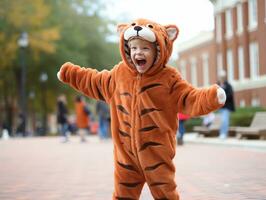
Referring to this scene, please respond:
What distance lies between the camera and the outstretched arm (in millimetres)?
4484

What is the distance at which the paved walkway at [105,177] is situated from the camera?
7.13 meters

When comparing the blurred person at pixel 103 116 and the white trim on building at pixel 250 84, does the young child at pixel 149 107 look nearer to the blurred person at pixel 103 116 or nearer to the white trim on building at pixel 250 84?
the blurred person at pixel 103 116

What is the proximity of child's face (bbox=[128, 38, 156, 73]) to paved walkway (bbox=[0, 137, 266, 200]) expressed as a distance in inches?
96.9

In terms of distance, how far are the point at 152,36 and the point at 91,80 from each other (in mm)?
672

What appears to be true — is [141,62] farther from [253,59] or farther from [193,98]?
[253,59]

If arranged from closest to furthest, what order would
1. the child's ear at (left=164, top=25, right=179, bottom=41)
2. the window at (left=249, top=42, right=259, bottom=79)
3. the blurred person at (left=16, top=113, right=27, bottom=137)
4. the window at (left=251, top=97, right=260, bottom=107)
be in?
the child's ear at (left=164, top=25, right=179, bottom=41), the window at (left=249, top=42, right=259, bottom=79), the window at (left=251, top=97, right=260, bottom=107), the blurred person at (left=16, top=113, right=27, bottom=137)

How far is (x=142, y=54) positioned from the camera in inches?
183

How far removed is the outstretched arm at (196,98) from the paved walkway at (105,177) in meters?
2.25

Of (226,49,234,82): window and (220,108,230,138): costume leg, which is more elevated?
(226,49,234,82): window

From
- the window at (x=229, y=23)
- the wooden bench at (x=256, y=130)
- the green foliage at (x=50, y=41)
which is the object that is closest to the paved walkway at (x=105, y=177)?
the wooden bench at (x=256, y=130)

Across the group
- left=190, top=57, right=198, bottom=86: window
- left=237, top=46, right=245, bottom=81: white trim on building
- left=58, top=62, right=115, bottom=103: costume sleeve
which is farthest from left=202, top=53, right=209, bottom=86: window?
left=58, top=62, right=115, bottom=103: costume sleeve

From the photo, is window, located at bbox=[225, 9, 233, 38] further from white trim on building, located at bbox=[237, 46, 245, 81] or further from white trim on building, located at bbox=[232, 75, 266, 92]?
white trim on building, located at bbox=[232, 75, 266, 92]

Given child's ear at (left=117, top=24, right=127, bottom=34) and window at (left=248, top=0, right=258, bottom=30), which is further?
window at (left=248, top=0, right=258, bottom=30)

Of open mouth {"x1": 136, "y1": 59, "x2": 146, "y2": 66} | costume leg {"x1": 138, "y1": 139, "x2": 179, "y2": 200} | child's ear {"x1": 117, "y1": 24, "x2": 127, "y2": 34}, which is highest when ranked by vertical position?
child's ear {"x1": 117, "y1": 24, "x2": 127, "y2": 34}
